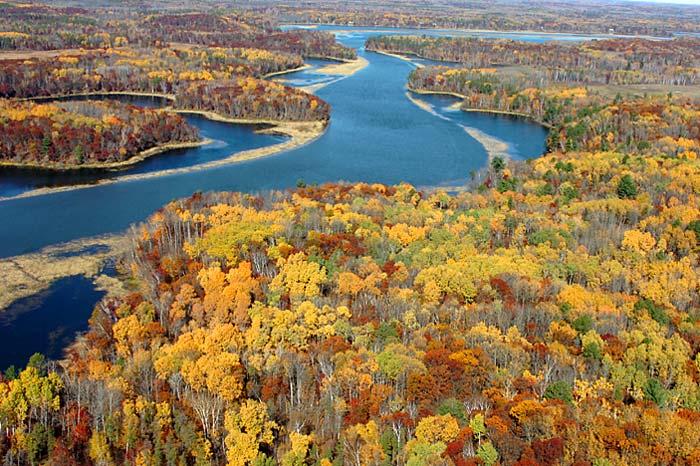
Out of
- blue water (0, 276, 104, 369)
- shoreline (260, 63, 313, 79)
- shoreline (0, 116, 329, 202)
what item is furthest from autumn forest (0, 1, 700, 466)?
shoreline (260, 63, 313, 79)

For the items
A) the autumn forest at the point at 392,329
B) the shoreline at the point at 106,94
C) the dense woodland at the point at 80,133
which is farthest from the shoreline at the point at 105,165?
the shoreline at the point at 106,94

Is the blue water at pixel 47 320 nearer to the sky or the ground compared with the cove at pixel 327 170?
nearer to the ground

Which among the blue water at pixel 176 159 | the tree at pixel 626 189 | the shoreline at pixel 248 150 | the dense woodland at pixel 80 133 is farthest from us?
the dense woodland at pixel 80 133

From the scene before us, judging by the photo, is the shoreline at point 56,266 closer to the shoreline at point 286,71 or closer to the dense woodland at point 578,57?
the shoreline at point 286,71

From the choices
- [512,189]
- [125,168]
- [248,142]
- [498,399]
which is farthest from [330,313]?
[248,142]

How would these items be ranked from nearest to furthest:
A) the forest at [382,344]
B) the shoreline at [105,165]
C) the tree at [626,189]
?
the forest at [382,344], the tree at [626,189], the shoreline at [105,165]

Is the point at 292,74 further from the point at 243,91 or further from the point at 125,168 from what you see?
the point at 125,168

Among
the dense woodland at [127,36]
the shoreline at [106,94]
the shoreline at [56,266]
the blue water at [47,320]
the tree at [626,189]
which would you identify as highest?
the dense woodland at [127,36]
